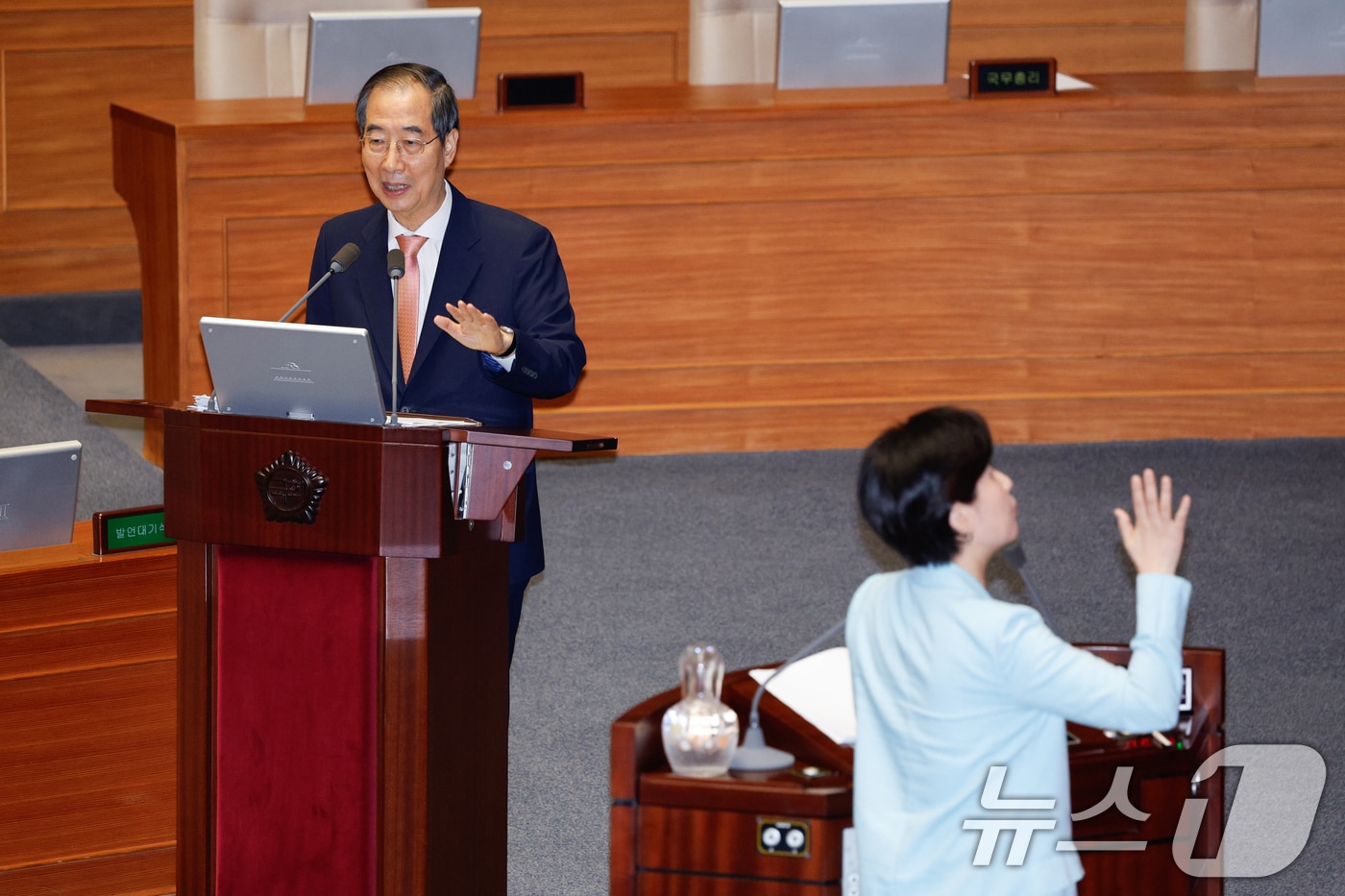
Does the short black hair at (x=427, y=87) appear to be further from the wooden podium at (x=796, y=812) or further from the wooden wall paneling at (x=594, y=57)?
the wooden wall paneling at (x=594, y=57)

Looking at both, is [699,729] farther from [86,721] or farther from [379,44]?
[379,44]

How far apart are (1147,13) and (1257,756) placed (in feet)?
15.9

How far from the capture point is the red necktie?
2.66m

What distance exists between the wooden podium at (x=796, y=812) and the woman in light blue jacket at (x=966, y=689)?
5 centimetres

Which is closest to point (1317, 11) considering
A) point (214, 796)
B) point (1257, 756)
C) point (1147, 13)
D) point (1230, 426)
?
point (1230, 426)

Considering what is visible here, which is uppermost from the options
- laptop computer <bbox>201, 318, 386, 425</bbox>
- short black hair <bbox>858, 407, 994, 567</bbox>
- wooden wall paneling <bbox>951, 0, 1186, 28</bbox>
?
wooden wall paneling <bbox>951, 0, 1186, 28</bbox>

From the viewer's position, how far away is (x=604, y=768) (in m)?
3.49

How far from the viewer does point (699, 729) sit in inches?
79.0

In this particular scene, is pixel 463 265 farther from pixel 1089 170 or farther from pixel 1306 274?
pixel 1306 274

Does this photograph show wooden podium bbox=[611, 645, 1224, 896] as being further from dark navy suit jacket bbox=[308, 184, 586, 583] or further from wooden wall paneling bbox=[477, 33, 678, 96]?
wooden wall paneling bbox=[477, 33, 678, 96]

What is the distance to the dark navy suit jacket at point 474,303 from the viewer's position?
2594 millimetres

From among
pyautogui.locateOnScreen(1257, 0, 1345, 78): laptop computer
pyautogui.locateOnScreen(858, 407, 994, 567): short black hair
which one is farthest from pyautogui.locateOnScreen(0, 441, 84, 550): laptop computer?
pyautogui.locateOnScreen(1257, 0, 1345, 78): laptop computer

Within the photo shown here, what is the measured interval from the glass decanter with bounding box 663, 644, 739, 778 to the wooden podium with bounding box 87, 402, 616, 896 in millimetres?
327

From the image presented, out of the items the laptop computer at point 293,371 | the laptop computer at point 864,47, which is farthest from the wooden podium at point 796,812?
the laptop computer at point 864,47
